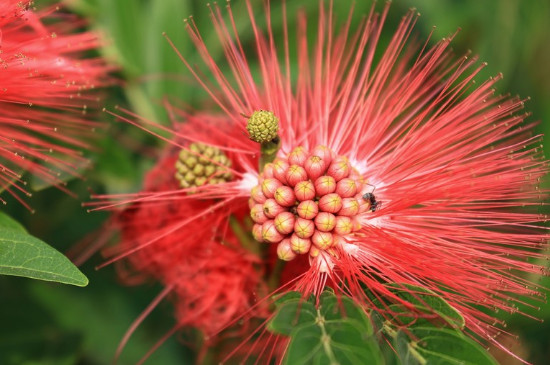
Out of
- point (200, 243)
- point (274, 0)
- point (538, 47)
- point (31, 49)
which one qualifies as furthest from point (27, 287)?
point (538, 47)

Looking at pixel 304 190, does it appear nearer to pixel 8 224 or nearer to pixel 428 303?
pixel 428 303

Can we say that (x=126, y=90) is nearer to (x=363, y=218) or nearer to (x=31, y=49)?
(x=31, y=49)

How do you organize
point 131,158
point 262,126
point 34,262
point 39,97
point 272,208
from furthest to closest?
1. point 131,158
2. point 39,97
3. point 272,208
4. point 262,126
5. point 34,262

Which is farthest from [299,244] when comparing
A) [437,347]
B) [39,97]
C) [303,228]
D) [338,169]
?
[39,97]

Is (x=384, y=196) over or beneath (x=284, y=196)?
over

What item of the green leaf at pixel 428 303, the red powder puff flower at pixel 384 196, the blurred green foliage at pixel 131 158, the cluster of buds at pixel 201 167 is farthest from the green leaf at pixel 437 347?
the blurred green foliage at pixel 131 158

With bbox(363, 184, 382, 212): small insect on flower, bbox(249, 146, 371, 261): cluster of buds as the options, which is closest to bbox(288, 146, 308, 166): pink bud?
bbox(249, 146, 371, 261): cluster of buds
